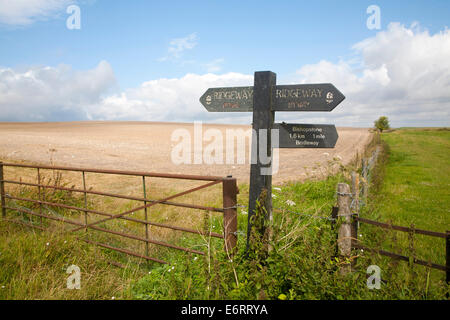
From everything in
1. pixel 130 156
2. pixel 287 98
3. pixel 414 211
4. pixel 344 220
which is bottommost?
pixel 414 211

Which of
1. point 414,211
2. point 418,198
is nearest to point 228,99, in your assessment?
point 414,211

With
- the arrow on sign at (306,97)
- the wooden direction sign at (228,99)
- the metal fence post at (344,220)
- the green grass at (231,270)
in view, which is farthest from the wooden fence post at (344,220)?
the wooden direction sign at (228,99)

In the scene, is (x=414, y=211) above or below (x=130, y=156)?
below

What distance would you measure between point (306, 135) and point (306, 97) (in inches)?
17.5

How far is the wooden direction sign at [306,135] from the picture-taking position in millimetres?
3457

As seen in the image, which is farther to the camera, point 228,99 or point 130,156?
point 130,156

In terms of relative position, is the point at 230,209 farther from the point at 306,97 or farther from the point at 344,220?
the point at 306,97

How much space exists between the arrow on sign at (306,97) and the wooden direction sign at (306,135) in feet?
0.72

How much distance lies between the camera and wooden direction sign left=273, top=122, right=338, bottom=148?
3.46 meters

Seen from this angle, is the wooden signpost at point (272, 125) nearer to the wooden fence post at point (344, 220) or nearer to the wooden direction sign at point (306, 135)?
the wooden direction sign at point (306, 135)

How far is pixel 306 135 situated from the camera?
11.5 ft

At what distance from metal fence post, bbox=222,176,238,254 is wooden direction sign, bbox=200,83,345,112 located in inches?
38.5
